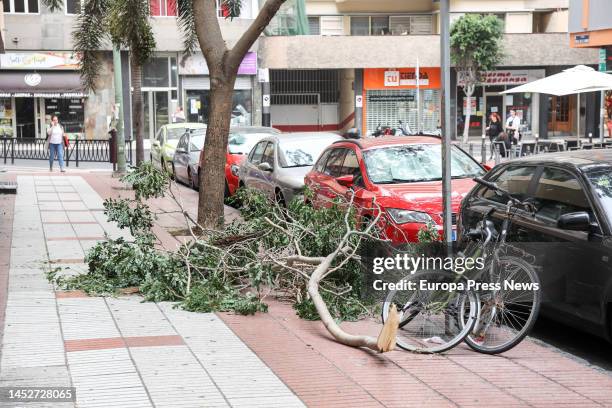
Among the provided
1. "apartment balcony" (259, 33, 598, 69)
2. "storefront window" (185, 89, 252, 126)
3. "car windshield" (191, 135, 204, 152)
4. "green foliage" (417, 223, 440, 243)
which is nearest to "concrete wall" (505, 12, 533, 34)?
"apartment balcony" (259, 33, 598, 69)

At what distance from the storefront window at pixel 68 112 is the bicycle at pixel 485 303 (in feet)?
117

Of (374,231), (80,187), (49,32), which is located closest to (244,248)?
(374,231)

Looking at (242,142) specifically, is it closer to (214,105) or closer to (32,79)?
(214,105)

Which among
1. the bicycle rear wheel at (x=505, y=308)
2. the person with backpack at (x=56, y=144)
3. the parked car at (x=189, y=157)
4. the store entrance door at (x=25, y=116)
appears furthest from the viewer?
the store entrance door at (x=25, y=116)

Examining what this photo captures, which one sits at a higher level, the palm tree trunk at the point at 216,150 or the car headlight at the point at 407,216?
the palm tree trunk at the point at 216,150

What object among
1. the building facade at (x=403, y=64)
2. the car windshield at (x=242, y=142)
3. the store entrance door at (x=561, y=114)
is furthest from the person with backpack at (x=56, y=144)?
the store entrance door at (x=561, y=114)

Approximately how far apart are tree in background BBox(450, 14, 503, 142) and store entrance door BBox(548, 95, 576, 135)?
199 inches

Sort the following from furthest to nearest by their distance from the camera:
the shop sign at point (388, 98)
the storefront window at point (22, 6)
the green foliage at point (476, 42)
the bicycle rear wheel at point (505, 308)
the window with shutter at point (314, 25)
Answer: the window with shutter at point (314, 25)
the shop sign at point (388, 98)
the green foliage at point (476, 42)
the storefront window at point (22, 6)
the bicycle rear wheel at point (505, 308)

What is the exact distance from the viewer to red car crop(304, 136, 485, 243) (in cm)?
1022

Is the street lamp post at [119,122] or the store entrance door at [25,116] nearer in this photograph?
the street lamp post at [119,122]

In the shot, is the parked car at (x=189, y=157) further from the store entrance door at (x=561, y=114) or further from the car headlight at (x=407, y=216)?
the store entrance door at (x=561, y=114)

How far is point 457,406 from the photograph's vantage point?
5551mm

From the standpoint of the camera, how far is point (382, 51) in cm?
4300

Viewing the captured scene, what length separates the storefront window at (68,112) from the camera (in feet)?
132
